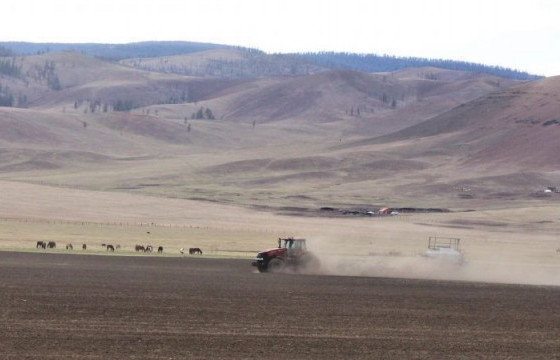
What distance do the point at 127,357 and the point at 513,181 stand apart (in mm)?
163399

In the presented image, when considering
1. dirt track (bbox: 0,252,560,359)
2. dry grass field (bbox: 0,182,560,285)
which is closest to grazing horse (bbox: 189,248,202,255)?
dry grass field (bbox: 0,182,560,285)

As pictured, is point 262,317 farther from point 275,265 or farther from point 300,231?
point 300,231

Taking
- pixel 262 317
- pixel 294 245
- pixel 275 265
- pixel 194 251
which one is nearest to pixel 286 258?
pixel 275 265

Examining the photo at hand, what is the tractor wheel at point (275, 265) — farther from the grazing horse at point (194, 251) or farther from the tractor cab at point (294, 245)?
the grazing horse at point (194, 251)

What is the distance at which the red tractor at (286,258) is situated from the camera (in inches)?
2311

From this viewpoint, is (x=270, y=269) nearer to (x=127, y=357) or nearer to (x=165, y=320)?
(x=165, y=320)

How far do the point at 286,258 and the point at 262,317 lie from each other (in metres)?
21.4

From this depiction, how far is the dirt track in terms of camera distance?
30.9 metres

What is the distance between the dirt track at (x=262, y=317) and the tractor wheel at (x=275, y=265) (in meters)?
3.40

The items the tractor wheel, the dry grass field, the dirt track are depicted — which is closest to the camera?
the dirt track

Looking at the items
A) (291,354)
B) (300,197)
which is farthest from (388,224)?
(291,354)

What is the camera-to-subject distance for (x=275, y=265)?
2325 inches

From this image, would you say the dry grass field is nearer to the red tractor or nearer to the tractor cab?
the red tractor

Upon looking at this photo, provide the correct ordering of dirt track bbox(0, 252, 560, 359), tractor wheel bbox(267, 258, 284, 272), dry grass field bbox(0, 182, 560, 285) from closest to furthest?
dirt track bbox(0, 252, 560, 359), tractor wheel bbox(267, 258, 284, 272), dry grass field bbox(0, 182, 560, 285)
